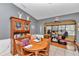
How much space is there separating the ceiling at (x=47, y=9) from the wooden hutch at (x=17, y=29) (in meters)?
0.19

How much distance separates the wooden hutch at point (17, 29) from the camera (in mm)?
1082

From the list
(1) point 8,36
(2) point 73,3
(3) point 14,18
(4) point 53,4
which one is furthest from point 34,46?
(2) point 73,3

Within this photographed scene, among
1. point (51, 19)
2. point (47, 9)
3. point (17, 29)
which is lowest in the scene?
point (17, 29)

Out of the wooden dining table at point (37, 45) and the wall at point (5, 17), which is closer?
the wall at point (5, 17)

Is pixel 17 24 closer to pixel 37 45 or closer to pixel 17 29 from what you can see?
pixel 17 29

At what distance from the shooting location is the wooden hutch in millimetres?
1082

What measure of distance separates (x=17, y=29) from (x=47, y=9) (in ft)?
1.81

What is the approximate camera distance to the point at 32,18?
121cm

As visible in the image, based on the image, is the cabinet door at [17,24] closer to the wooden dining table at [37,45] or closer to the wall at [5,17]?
the wall at [5,17]

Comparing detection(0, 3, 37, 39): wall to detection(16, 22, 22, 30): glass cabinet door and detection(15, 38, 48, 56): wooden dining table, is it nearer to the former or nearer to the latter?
detection(16, 22, 22, 30): glass cabinet door

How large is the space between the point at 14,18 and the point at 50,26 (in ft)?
1.85

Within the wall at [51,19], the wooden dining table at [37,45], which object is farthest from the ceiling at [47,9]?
the wooden dining table at [37,45]

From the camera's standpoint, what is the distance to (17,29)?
1.12m

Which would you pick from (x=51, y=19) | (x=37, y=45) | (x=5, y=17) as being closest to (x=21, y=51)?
(x=37, y=45)
